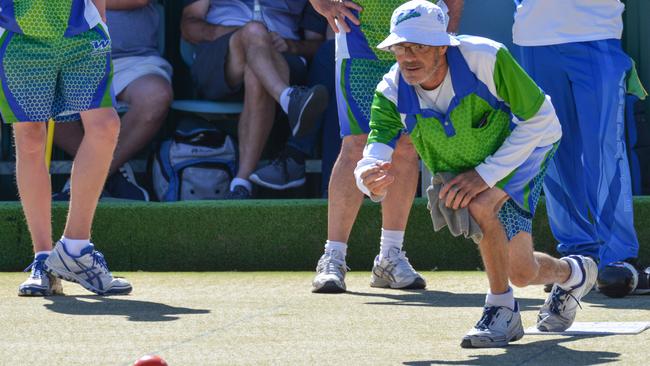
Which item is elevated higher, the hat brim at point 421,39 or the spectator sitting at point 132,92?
the hat brim at point 421,39

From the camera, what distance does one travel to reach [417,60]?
184 inches

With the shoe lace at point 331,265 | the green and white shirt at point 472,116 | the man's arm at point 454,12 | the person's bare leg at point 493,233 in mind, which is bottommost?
the shoe lace at point 331,265

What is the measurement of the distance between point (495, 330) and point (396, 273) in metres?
1.86

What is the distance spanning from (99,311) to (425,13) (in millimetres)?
1851

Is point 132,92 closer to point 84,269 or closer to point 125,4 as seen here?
point 125,4

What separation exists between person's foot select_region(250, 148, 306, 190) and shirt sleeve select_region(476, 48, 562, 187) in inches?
139

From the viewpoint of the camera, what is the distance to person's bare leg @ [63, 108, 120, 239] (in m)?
6.09

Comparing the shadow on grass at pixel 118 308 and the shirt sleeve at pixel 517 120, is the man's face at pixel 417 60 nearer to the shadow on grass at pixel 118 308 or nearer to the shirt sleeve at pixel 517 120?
the shirt sleeve at pixel 517 120

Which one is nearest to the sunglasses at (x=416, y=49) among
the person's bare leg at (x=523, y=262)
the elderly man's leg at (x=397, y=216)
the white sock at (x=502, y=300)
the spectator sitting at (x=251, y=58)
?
the person's bare leg at (x=523, y=262)

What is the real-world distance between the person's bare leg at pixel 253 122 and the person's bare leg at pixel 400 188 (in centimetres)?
182

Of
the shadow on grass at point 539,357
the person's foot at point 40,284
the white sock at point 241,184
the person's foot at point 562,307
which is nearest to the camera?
the shadow on grass at point 539,357

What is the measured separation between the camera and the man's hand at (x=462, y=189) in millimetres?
4629

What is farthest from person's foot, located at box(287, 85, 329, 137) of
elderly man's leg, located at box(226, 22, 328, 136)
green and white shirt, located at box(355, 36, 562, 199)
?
green and white shirt, located at box(355, 36, 562, 199)

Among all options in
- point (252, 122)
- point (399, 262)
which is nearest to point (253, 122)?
point (252, 122)
